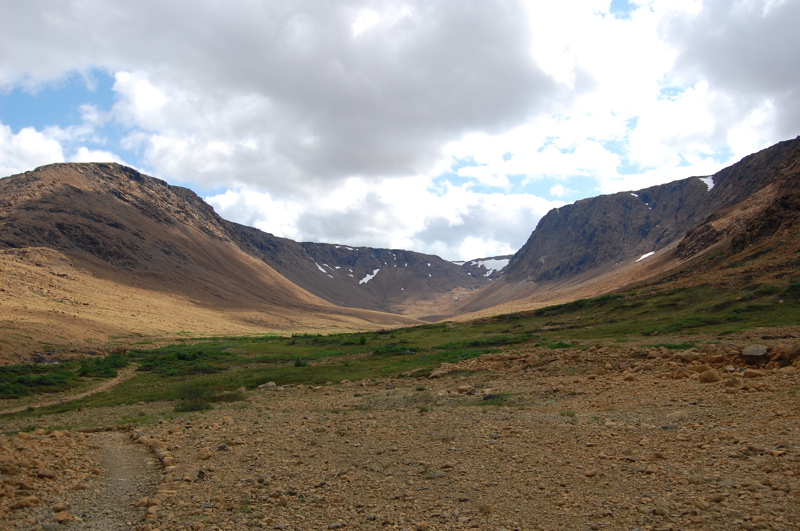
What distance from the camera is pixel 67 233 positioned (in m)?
109

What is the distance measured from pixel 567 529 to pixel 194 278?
138 meters

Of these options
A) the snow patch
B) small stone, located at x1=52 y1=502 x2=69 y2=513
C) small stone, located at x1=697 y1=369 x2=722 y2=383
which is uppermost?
the snow patch

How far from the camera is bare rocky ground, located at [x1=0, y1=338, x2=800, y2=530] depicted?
284 inches

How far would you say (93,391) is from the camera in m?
25.8

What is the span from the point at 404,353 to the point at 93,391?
1945 cm

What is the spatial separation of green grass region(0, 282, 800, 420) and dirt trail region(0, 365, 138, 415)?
73cm

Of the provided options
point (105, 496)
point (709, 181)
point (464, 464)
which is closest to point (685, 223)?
point (709, 181)

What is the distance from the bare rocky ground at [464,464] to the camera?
7.21 m

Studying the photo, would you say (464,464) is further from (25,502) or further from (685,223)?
(685,223)

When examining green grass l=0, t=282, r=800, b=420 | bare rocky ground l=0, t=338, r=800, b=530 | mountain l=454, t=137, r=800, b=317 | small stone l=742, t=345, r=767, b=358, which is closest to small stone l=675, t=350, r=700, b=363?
bare rocky ground l=0, t=338, r=800, b=530

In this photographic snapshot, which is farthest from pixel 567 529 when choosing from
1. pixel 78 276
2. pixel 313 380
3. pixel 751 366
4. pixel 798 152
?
pixel 78 276

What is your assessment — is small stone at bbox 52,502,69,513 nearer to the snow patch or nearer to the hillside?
the hillside

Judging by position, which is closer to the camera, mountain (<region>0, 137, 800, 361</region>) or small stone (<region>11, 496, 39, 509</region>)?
small stone (<region>11, 496, 39, 509</region>)

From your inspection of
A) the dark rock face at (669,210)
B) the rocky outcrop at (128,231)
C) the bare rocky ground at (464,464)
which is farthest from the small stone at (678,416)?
the dark rock face at (669,210)
